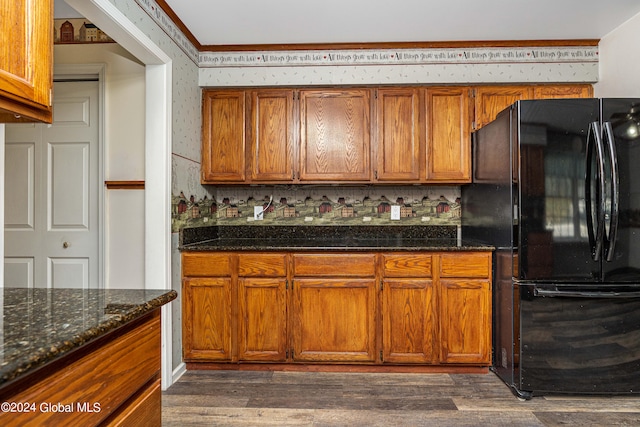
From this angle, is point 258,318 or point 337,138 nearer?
point 258,318

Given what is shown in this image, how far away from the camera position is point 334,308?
2861mm

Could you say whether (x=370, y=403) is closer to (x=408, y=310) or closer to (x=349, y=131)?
(x=408, y=310)

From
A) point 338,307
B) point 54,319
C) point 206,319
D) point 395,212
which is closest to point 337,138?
point 395,212

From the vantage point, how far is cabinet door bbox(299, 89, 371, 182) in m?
3.24

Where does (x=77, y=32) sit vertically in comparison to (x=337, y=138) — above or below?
above

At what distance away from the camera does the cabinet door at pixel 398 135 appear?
3223 millimetres

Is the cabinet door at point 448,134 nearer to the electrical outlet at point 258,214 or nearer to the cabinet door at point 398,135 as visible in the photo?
the cabinet door at point 398,135

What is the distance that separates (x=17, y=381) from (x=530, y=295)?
248 centimetres

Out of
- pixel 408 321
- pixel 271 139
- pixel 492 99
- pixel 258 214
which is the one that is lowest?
pixel 408 321

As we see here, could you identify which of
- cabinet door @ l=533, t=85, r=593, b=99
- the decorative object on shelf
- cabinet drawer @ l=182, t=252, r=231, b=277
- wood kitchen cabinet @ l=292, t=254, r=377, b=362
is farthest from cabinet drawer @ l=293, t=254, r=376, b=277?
the decorative object on shelf

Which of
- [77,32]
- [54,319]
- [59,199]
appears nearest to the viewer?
[54,319]

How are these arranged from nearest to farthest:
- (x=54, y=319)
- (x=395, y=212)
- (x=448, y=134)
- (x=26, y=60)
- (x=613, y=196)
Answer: (x=54, y=319), (x=26, y=60), (x=613, y=196), (x=448, y=134), (x=395, y=212)

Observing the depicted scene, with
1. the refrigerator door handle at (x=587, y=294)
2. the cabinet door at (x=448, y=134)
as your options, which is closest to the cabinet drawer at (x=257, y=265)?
the cabinet door at (x=448, y=134)

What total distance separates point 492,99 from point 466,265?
1.36 meters
